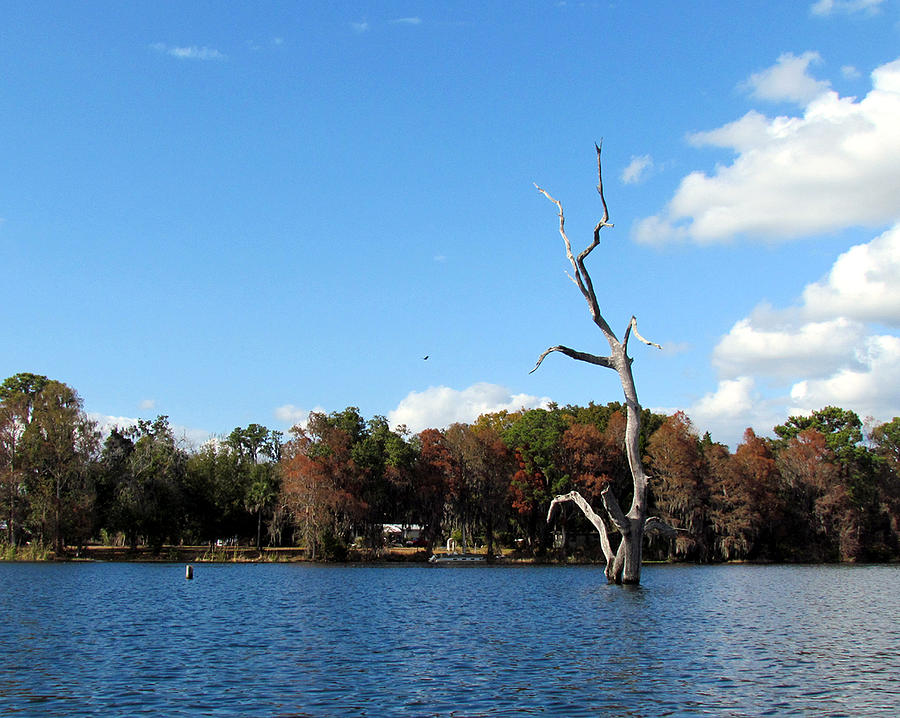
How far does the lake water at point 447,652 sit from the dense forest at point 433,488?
1360 inches

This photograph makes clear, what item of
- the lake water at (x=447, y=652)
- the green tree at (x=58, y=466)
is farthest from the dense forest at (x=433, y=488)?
the lake water at (x=447, y=652)

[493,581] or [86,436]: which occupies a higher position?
[86,436]

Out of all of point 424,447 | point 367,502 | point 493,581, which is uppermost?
point 424,447

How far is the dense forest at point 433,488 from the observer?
3007 inches

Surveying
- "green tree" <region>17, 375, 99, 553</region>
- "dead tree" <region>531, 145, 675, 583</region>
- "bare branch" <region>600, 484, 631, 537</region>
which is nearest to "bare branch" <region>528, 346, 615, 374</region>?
"dead tree" <region>531, 145, 675, 583</region>

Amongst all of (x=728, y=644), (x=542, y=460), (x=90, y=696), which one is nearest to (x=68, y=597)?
(x=90, y=696)

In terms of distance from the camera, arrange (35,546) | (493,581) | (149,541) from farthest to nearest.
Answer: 1. (149,541)
2. (35,546)
3. (493,581)

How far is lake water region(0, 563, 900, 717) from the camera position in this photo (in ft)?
53.4

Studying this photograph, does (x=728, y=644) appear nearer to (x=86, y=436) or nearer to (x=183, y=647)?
(x=183, y=647)

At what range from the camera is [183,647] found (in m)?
23.7

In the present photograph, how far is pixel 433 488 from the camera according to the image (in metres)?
82.4

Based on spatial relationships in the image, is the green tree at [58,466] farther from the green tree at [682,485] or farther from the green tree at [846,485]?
the green tree at [846,485]

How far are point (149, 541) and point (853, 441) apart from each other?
79222mm

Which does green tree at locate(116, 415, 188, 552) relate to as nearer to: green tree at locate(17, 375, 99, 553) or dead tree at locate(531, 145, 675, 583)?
green tree at locate(17, 375, 99, 553)
